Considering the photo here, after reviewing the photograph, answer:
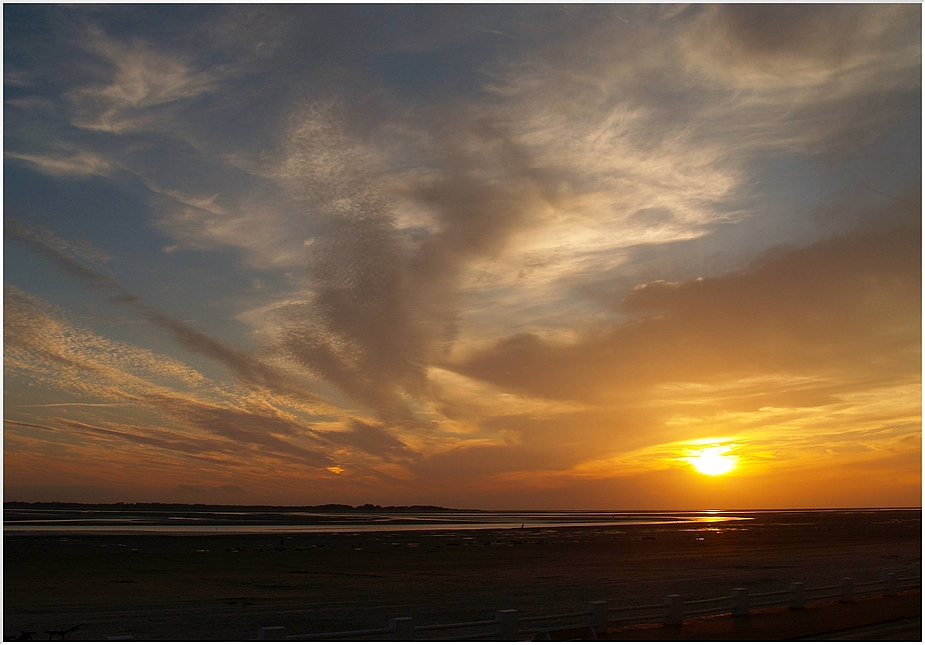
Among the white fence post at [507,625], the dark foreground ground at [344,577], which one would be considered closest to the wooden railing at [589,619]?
the white fence post at [507,625]

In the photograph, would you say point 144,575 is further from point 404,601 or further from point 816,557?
point 816,557

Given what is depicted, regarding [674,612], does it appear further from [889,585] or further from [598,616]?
[889,585]

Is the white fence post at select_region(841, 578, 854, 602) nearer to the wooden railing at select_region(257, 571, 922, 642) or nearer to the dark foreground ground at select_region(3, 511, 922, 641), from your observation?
the wooden railing at select_region(257, 571, 922, 642)

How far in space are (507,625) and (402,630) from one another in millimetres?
2320

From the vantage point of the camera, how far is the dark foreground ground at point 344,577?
2209 cm

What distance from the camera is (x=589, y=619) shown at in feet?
52.5

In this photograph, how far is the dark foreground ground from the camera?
22094mm

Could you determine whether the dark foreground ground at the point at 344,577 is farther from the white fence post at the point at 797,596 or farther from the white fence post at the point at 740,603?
the white fence post at the point at 797,596

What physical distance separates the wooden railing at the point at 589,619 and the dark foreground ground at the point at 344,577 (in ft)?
15.3

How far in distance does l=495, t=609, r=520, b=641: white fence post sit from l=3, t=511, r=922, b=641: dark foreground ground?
7839mm

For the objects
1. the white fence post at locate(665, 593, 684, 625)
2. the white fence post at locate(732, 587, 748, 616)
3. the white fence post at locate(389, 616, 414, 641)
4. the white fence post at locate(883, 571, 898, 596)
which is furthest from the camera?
the white fence post at locate(883, 571, 898, 596)

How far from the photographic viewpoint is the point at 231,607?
950 inches

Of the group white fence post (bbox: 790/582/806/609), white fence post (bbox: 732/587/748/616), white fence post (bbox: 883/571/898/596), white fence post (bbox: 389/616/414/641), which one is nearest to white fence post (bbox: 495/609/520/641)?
white fence post (bbox: 389/616/414/641)

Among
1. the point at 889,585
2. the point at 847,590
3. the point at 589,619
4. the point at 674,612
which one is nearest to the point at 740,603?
the point at 674,612
